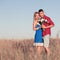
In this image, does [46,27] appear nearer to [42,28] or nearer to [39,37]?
[42,28]

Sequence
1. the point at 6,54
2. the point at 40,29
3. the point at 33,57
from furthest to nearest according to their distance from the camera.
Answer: the point at 40,29 → the point at 6,54 → the point at 33,57

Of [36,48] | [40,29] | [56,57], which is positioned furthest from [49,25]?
[56,57]

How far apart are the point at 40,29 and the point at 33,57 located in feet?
4.14

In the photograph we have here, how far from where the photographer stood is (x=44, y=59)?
17.4 feet

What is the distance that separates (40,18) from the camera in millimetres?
6191

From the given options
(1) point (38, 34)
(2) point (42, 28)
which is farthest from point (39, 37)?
(2) point (42, 28)

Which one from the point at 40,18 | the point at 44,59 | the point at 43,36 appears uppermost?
the point at 40,18

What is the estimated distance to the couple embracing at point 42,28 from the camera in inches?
239

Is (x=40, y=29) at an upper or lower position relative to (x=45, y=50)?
Result: upper

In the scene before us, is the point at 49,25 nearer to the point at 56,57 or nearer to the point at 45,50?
the point at 45,50

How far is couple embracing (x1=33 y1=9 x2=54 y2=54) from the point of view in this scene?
6.07 m

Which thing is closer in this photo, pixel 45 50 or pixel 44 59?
pixel 44 59

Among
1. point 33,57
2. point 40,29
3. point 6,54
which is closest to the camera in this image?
point 33,57

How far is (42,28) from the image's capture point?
240 inches
